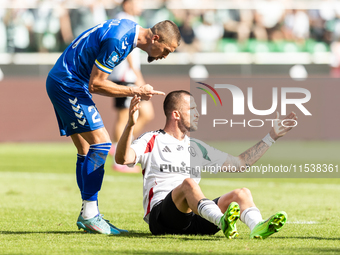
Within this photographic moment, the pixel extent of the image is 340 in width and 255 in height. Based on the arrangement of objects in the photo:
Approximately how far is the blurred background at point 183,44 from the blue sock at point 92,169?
11.5 m

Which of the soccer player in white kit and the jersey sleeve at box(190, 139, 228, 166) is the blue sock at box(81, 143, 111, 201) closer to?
the soccer player in white kit

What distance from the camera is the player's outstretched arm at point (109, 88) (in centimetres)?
446

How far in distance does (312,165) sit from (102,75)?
808cm

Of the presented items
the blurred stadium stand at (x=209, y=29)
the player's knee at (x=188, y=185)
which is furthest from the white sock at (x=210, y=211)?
the blurred stadium stand at (x=209, y=29)

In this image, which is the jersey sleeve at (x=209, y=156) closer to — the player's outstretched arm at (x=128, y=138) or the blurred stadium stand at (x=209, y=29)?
the player's outstretched arm at (x=128, y=138)

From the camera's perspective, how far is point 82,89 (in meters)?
4.75

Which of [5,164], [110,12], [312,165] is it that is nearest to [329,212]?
[312,165]

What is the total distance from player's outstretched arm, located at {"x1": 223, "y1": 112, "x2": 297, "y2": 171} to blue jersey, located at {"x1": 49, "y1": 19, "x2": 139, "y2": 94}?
1.30 metres

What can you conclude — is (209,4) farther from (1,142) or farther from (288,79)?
(1,142)

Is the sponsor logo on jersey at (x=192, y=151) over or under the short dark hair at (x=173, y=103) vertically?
under

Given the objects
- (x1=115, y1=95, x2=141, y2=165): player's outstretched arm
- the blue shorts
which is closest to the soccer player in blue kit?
the blue shorts

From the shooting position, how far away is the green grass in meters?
3.90

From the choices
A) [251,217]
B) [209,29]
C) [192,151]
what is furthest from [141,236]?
[209,29]

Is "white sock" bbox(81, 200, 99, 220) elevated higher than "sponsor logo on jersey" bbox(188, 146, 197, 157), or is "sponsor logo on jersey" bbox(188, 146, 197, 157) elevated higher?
"sponsor logo on jersey" bbox(188, 146, 197, 157)
